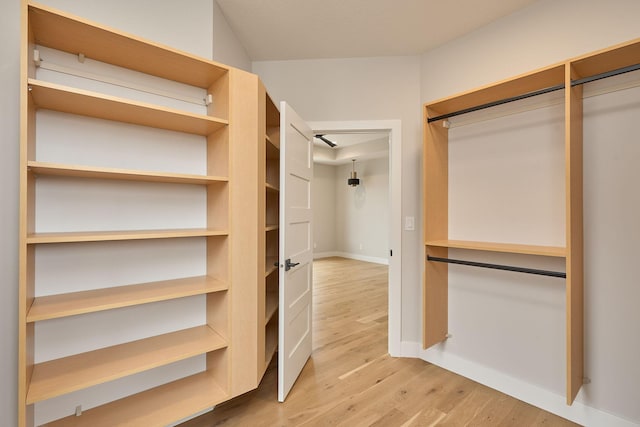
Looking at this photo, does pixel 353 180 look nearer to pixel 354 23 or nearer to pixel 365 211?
pixel 365 211

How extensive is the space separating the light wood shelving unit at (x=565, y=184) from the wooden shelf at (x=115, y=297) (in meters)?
1.67

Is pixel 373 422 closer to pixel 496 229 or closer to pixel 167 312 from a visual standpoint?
pixel 167 312

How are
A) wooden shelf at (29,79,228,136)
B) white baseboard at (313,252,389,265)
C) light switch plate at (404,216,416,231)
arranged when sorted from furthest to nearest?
white baseboard at (313,252,389,265), light switch plate at (404,216,416,231), wooden shelf at (29,79,228,136)

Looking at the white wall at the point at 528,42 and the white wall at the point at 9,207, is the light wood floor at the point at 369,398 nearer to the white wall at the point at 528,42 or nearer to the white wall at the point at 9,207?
the white wall at the point at 9,207

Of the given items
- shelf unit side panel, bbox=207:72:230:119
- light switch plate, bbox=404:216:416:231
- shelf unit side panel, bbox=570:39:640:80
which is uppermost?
shelf unit side panel, bbox=570:39:640:80

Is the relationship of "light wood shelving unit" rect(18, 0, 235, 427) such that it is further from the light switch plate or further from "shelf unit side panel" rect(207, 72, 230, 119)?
the light switch plate

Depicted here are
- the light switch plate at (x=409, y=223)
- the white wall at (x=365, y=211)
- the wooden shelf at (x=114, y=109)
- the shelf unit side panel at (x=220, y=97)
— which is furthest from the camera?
the white wall at (x=365, y=211)

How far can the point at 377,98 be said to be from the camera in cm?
285

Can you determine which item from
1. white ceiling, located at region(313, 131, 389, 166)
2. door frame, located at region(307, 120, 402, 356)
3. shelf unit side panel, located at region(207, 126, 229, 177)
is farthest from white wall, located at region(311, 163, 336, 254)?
shelf unit side panel, located at region(207, 126, 229, 177)

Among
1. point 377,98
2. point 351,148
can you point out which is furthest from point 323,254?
point 377,98

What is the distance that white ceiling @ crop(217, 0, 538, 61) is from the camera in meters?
2.14

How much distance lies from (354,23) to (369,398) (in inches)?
111

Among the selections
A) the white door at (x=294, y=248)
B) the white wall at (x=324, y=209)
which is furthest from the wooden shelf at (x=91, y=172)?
the white wall at (x=324, y=209)

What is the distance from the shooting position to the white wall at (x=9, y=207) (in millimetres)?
1319
